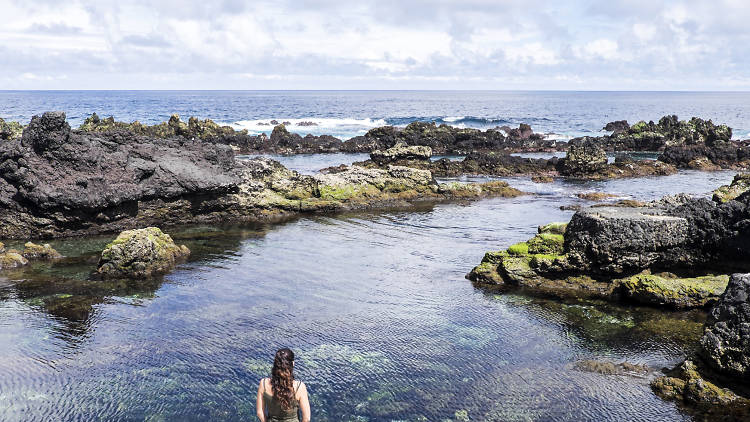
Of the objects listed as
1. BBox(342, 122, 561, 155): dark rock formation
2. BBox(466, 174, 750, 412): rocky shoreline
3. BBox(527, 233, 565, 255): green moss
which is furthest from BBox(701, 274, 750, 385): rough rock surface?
BBox(342, 122, 561, 155): dark rock formation

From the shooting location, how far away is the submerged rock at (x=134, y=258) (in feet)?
48.4

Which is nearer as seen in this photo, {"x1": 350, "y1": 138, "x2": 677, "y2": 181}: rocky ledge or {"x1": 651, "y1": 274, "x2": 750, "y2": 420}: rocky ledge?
{"x1": 651, "y1": 274, "x2": 750, "y2": 420}: rocky ledge

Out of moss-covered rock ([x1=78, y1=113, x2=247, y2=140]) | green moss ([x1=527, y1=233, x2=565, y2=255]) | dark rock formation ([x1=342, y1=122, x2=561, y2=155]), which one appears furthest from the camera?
dark rock formation ([x1=342, y1=122, x2=561, y2=155])

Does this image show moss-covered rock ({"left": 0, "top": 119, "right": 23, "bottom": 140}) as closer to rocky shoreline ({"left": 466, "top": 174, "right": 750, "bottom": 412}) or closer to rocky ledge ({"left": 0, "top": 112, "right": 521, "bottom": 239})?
rocky ledge ({"left": 0, "top": 112, "right": 521, "bottom": 239})

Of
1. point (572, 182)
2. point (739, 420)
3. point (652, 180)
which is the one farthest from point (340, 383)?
point (652, 180)

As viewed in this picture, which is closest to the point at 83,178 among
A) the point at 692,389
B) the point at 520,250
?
the point at 520,250

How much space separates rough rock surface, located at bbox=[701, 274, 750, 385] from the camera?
8688 millimetres

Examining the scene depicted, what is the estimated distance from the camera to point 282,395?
6.63 meters

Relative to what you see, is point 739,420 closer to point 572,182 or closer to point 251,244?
point 251,244

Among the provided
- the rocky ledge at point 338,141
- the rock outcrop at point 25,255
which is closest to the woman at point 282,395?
the rock outcrop at point 25,255

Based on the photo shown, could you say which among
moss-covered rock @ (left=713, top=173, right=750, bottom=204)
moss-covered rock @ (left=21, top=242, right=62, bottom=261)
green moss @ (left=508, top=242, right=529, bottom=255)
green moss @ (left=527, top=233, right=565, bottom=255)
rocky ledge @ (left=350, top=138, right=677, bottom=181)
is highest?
moss-covered rock @ (left=713, top=173, right=750, bottom=204)

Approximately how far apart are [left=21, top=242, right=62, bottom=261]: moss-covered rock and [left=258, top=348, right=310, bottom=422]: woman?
40.9 ft

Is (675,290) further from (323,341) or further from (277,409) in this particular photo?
(277,409)

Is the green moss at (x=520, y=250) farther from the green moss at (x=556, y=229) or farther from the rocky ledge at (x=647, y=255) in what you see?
the green moss at (x=556, y=229)
